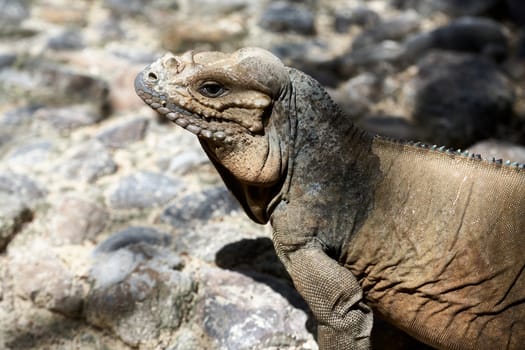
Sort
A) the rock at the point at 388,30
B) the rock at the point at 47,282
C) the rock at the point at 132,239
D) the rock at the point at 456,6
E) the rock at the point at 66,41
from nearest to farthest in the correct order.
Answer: the rock at the point at 47,282 → the rock at the point at 132,239 → the rock at the point at 66,41 → the rock at the point at 388,30 → the rock at the point at 456,6

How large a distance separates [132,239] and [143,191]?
0.58m

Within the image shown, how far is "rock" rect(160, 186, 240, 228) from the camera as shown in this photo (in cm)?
400

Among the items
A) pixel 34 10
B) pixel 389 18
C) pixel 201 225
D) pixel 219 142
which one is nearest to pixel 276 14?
pixel 389 18

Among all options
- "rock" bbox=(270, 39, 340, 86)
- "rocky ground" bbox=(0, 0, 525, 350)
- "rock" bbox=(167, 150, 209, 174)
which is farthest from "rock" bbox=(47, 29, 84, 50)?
"rock" bbox=(167, 150, 209, 174)

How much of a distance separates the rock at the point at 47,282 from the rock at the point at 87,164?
85 centimetres

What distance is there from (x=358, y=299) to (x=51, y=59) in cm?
448

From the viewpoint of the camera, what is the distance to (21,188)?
168 inches

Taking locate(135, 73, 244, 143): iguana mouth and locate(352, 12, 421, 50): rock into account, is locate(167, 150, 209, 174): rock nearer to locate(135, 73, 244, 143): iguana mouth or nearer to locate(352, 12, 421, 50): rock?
locate(135, 73, 244, 143): iguana mouth

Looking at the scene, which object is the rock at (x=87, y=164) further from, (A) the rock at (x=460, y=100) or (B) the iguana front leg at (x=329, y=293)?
(A) the rock at (x=460, y=100)

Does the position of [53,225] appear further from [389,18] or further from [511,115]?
[389,18]

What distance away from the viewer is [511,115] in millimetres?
5219

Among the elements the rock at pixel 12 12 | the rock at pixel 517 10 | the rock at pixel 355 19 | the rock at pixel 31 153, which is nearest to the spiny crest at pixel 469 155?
the rock at pixel 31 153

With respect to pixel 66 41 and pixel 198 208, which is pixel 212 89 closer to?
pixel 198 208

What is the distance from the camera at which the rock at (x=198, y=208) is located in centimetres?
400
